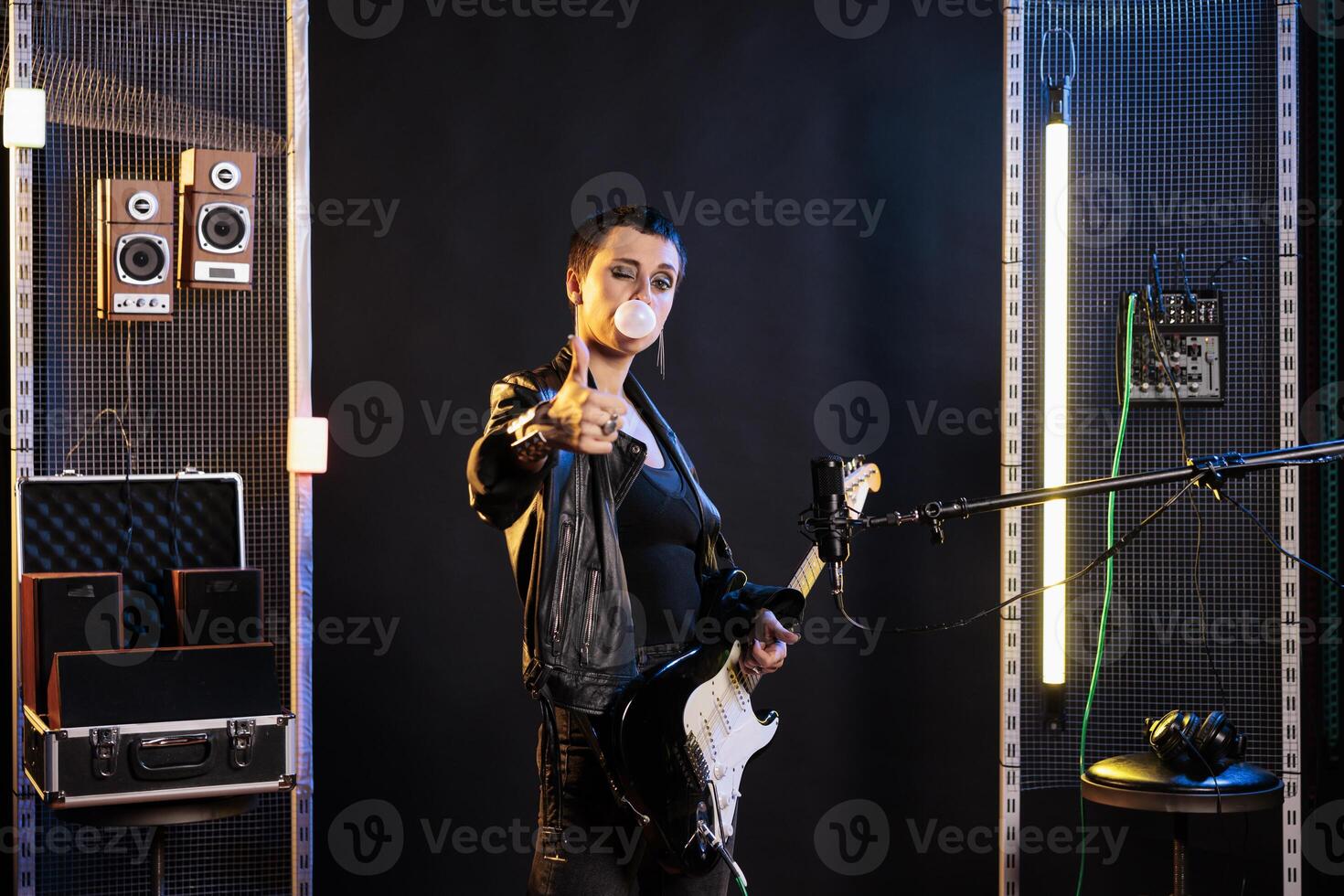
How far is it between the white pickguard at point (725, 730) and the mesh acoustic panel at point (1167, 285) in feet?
4.64

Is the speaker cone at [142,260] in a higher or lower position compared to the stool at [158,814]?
higher

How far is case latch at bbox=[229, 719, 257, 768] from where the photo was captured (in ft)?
9.75

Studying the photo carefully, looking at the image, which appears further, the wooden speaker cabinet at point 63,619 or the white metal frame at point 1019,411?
the white metal frame at point 1019,411

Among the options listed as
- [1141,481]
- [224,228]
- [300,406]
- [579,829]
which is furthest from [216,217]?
[1141,481]

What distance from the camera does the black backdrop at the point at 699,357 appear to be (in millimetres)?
3836

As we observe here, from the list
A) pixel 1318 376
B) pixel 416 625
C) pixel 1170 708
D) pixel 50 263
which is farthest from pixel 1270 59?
pixel 50 263

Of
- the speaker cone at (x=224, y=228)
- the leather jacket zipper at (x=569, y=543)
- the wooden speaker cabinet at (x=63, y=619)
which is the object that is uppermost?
the speaker cone at (x=224, y=228)

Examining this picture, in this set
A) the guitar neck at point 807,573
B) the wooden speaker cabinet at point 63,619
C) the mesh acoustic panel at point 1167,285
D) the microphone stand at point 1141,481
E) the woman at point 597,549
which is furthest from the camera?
the mesh acoustic panel at point 1167,285

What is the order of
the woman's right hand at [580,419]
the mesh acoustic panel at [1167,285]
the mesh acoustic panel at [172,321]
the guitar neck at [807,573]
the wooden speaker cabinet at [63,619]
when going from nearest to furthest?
the woman's right hand at [580,419]
the guitar neck at [807,573]
the wooden speaker cabinet at [63,619]
the mesh acoustic panel at [172,321]
the mesh acoustic panel at [1167,285]

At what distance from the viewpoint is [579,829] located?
212 cm

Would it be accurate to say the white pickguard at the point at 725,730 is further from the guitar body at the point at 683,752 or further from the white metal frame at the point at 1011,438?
the white metal frame at the point at 1011,438

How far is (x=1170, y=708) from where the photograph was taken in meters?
3.63

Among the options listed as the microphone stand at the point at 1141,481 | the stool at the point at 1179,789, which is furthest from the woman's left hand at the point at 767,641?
the stool at the point at 1179,789

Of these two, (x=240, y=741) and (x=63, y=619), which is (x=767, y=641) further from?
(x=63, y=619)
